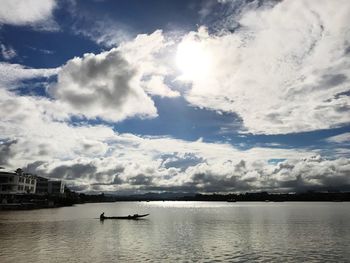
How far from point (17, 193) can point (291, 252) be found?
15348cm

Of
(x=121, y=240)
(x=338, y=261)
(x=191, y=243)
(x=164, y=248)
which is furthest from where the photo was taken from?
(x=121, y=240)

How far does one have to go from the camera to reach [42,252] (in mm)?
48281

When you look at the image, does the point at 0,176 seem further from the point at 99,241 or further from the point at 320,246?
the point at 320,246

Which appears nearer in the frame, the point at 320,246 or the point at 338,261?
the point at 338,261

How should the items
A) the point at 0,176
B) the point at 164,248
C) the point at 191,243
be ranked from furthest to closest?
1. the point at 0,176
2. the point at 191,243
3. the point at 164,248

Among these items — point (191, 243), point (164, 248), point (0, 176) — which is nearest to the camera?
point (164, 248)

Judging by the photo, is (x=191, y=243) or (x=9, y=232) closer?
(x=191, y=243)

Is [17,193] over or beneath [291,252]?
over

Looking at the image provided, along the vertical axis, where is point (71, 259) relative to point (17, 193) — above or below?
below

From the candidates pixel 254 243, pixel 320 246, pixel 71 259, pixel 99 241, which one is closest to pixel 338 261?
pixel 320 246

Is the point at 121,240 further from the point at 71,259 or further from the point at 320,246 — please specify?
the point at 320,246

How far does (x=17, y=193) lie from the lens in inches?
6934

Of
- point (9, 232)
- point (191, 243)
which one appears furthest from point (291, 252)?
point (9, 232)

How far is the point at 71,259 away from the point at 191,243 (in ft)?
65.4
